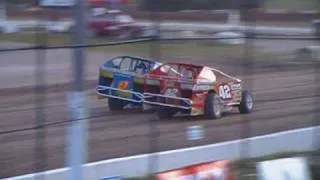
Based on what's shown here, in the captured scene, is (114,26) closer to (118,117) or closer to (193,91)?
(118,117)

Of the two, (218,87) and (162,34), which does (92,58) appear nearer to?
(162,34)

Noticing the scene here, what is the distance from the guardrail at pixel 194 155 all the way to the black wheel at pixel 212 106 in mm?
426

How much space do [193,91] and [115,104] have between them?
4.85 feet

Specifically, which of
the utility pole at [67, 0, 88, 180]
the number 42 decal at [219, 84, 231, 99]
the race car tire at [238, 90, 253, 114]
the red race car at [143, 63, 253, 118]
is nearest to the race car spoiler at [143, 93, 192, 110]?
the red race car at [143, 63, 253, 118]

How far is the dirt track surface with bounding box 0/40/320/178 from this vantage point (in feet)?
28.4

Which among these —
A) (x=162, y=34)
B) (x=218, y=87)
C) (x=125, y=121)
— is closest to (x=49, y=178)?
(x=125, y=121)

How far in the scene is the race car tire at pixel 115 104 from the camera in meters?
9.55

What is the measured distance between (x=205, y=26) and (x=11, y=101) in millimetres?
2453

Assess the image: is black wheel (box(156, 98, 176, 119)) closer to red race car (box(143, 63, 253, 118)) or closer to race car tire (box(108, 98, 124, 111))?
red race car (box(143, 63, 253, 118))

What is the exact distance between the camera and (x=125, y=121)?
9.72m

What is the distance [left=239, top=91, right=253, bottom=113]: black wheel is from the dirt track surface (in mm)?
78

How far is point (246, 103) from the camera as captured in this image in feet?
36.3

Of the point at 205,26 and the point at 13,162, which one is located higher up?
the point at 205,26

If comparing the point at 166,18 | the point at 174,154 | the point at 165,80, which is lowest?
the point at 174,154
